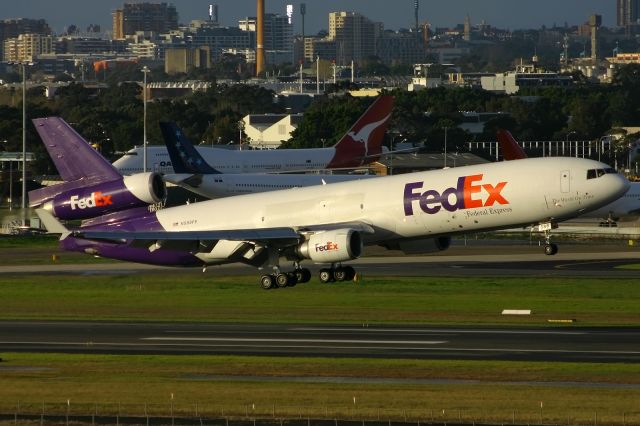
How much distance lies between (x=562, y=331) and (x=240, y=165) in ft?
322

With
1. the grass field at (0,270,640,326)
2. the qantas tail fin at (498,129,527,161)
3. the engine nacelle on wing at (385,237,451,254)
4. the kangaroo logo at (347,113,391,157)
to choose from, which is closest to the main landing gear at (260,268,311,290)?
the grass field at (0,270,640,326)

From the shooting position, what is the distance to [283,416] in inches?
1970

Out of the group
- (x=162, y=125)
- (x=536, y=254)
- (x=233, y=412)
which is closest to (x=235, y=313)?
(x=233, y=412)

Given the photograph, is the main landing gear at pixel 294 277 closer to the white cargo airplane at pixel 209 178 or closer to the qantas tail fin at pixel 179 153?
the white cargo airplane at pixel 209 178

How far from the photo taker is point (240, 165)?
165125 mm

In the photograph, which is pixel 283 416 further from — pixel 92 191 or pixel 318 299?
pixel 318 299

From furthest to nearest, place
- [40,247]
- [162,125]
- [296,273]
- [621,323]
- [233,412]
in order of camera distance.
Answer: [162,125] < [40,247] < [296,273] < [621,323] < [233,412]

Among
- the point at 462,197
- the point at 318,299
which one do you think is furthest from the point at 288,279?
the point at 462,197

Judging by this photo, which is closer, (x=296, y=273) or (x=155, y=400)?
(x=155, y=400)

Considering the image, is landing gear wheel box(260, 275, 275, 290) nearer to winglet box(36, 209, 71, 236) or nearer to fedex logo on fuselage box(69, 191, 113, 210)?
fedex logo on fuselage box(69, 191, 113, 210)

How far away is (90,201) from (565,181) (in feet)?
80.7

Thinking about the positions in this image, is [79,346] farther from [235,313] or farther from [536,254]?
[536,254]

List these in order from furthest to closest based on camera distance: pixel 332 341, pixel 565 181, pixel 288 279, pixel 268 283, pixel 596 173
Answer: pixel 268 283 → pixel 288 279 → pixel 596 173 → pixel 565 181 → pixel 332 341

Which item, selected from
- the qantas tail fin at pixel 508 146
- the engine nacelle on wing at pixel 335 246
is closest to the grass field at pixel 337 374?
the engine nacelle on wing at pixel 335 246
